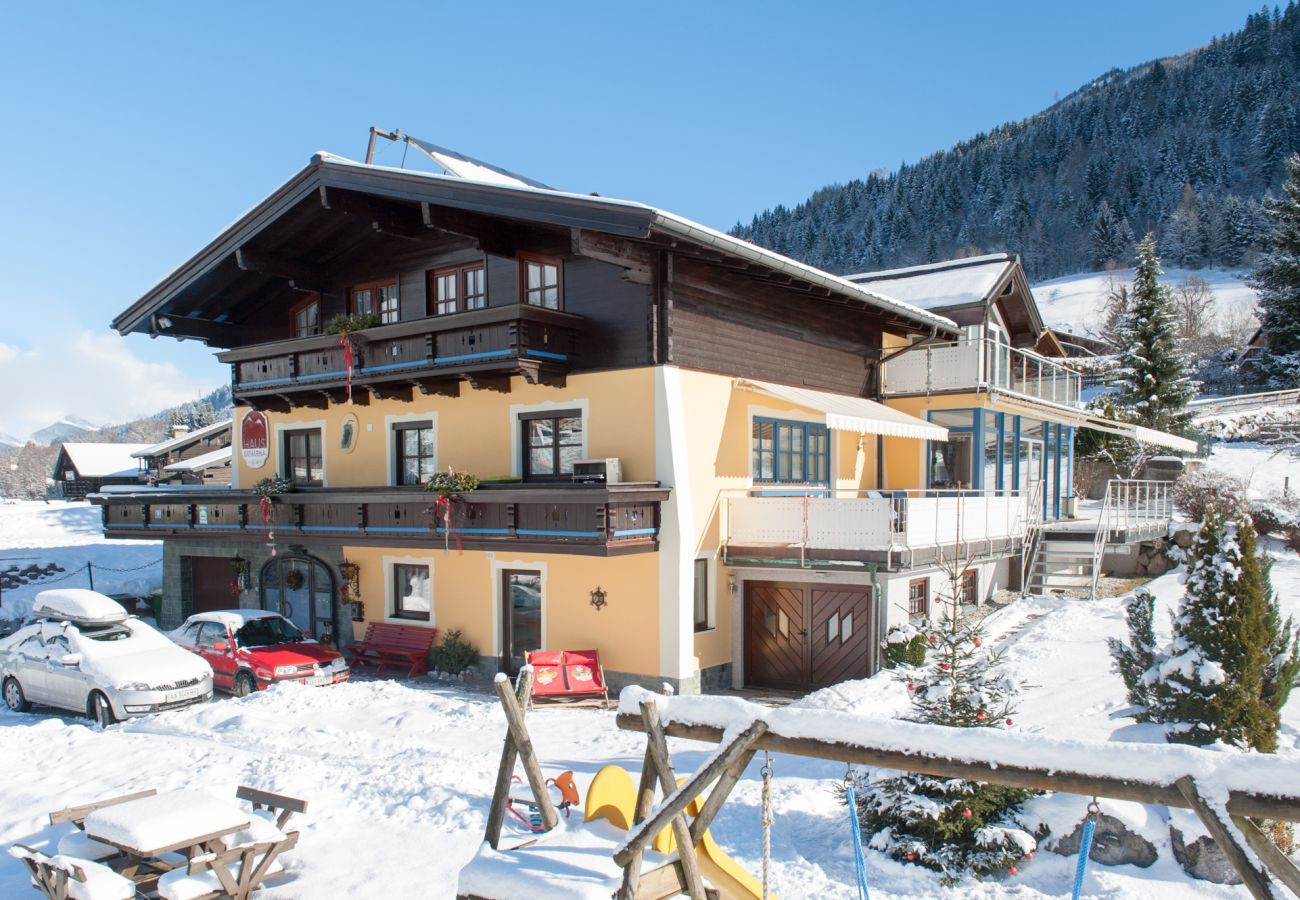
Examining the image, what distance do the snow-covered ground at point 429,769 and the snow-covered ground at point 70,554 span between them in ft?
49.2

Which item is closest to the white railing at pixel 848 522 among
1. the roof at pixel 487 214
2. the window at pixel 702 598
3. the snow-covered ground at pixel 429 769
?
the window at pixel 702 598

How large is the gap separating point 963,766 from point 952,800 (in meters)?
4.66

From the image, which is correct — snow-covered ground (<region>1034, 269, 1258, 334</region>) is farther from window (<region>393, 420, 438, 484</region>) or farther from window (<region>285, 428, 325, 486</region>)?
window (<region>285, 428, 325, 486</region>)

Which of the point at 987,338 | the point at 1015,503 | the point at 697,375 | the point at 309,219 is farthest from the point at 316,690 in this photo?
the point at 987,338

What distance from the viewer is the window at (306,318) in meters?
21.0

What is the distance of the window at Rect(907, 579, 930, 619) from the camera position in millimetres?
17547

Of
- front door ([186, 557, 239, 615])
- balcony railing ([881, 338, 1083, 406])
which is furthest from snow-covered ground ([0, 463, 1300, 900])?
front door ([186, 557, 239, 615])

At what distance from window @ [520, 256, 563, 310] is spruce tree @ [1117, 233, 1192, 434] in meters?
28.4

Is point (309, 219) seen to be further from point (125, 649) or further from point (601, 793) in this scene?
point (601, 793)

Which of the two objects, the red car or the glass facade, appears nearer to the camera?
the red car

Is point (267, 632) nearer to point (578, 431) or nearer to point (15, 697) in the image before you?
point (15, 697)

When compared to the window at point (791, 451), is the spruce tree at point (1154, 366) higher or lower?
higher

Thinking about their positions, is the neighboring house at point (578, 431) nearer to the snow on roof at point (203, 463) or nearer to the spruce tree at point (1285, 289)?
the snow on roof at point (203, 463)

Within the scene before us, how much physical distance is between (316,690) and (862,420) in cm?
1058
